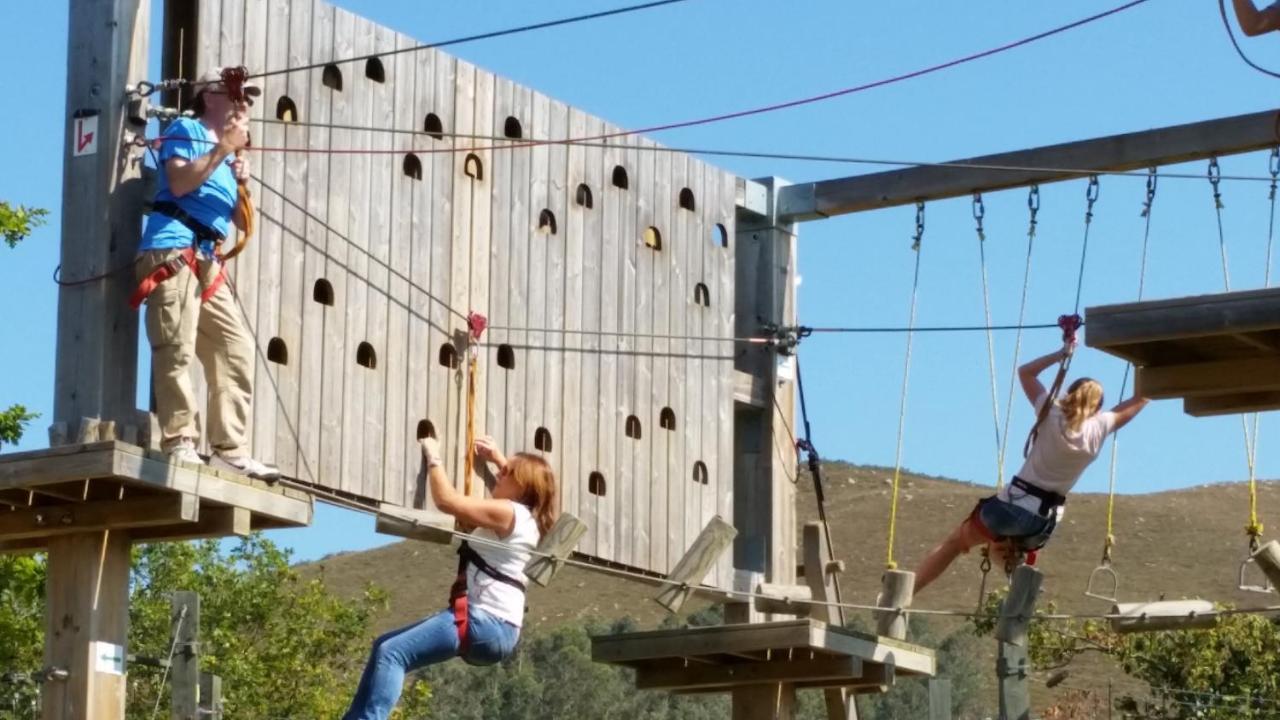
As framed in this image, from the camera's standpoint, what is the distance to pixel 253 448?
10.0m

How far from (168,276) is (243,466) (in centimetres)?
84

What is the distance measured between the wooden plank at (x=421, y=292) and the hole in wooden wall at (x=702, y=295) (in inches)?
89.1

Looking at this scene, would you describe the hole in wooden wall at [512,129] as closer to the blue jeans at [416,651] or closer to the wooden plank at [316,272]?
the wooden plank at [316,272]

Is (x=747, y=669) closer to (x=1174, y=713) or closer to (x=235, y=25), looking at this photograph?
(x=235, y=25)

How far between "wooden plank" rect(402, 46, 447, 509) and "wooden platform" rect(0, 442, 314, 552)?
138 cm

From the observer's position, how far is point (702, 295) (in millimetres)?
13039

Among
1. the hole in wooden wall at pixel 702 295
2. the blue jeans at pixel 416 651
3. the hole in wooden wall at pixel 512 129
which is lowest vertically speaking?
the blue jeans at pixel 416 651

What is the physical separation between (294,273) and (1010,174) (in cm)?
416

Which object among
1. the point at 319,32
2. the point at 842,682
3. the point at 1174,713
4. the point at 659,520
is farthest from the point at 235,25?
the point at 1174,713

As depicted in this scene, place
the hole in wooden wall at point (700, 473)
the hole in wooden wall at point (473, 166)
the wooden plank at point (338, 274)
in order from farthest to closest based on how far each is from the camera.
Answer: the hole in wooden wall at point (700, 473), the hole in wooden wall at point (473, 166), the wooden plank at point (338, 274)

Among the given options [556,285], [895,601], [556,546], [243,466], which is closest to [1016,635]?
[895,601]

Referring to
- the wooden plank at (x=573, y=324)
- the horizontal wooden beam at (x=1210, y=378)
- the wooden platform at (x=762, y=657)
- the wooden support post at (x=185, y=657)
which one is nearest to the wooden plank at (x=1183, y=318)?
the horizontal wooden beam at (x=1210, y=378)

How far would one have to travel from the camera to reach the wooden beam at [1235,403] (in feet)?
27.8

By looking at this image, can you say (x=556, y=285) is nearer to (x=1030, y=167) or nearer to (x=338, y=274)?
(x=338, y=274)
